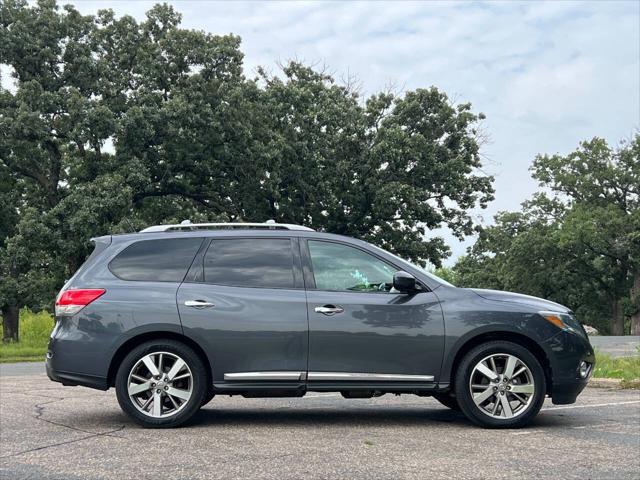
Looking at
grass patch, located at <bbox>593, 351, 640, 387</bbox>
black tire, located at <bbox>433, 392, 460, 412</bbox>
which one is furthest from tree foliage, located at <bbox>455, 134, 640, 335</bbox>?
black tire, located at <bbox>433, 392, 460, 412</bbox>

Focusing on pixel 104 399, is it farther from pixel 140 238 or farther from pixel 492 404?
pixel 492 404

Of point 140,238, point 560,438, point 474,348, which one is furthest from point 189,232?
point 560,438

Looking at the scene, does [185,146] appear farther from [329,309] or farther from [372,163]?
[329,309]

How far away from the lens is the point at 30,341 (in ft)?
103

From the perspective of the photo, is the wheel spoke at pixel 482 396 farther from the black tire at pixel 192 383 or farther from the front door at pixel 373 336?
the black tire at pixel 192 383

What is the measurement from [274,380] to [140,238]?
71.9 inches

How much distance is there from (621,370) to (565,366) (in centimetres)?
552

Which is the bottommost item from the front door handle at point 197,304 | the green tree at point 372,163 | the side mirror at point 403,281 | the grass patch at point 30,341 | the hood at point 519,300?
the grass patch at point 30,341

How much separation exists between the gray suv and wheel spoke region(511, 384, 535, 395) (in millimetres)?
16

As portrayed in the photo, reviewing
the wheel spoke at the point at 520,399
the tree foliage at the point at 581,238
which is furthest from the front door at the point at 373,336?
the tree foliage at the point at 581,238

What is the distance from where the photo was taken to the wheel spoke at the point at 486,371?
664cm

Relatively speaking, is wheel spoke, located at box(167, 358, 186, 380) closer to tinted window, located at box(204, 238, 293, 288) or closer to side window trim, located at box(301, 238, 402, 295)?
tinted window, located at box(204, 238, 293, 288)

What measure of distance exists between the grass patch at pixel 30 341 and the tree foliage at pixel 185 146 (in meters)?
1.41

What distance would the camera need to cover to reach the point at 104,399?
9.15 meters
